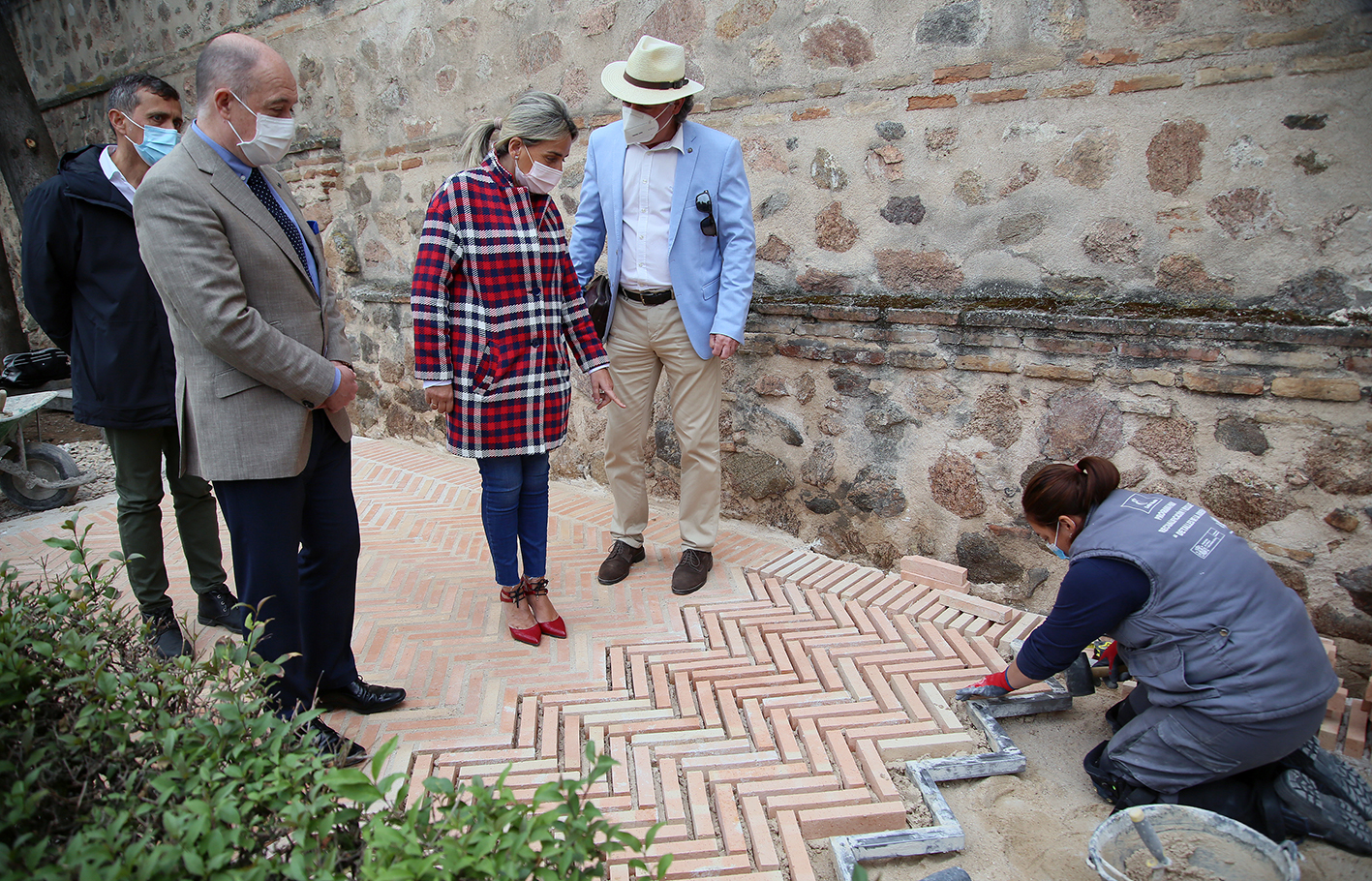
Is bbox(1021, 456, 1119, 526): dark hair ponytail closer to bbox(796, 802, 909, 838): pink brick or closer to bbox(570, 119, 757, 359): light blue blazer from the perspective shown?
bbox(796, 802, 909, 838): pink brick

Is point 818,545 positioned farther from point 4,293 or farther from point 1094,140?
point 4,293

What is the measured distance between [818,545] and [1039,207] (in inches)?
70.7

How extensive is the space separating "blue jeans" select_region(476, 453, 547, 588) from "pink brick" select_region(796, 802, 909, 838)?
1382 mm

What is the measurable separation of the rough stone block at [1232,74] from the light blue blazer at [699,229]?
1.66 m

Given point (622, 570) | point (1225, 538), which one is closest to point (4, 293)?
point (622, 570)

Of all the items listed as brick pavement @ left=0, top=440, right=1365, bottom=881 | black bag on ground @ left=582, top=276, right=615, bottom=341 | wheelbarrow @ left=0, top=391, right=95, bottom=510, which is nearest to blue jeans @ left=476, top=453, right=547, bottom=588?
brick pavement @ left=0, top=440, right=1365, bottom=881

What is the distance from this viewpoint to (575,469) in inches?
192

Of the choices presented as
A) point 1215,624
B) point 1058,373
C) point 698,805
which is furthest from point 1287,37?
point 698,805

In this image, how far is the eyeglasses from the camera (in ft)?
10.7

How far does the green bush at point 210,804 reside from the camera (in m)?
1.10

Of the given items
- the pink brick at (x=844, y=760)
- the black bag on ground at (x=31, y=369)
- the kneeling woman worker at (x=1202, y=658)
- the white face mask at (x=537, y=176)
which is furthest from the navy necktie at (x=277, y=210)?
the black bag on ground at (x=31, y=369)

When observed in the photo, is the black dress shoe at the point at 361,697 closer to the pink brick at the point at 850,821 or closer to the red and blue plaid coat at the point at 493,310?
the red and blue plaid coat at the point at 493,310

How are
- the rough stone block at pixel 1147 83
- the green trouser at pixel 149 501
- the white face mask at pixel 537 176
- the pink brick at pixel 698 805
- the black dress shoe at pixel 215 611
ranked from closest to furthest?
the pink brick at pixel 698 805 < the white face mask at pixel 537 176 < the rough stone block at pixel 1147 83 < the green trouser at pixel 149 501 < the black dress shoe at pixel 215 611

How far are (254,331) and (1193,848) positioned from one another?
8.98ft
